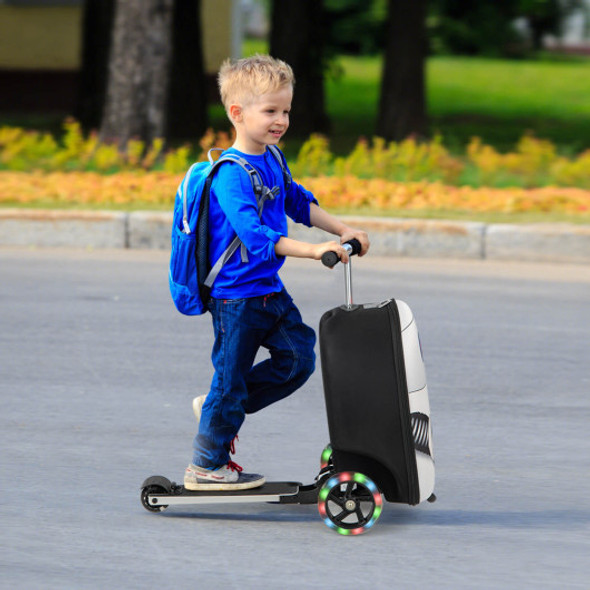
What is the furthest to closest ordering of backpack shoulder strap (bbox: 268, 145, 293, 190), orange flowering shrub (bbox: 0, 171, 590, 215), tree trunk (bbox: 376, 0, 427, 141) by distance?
tree trunk (bbox: 376, 0, 427, 141) < orange flowering shrub (bbox: 0, 171, 590, 215) < backpack shoulder strap (bbox: 268, 145, 293, 190)

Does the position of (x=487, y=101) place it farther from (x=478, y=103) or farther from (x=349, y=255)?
(x=349, y=255)

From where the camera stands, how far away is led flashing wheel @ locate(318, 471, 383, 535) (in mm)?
4316

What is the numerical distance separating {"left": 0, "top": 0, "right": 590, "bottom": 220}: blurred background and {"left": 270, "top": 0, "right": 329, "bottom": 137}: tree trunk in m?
0.02

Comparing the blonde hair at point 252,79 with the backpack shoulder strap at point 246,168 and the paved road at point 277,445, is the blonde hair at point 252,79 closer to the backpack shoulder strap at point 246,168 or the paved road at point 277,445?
the backpack shoulder strap at point 246,168

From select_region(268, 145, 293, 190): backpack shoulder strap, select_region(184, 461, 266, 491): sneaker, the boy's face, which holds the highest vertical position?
the boy's face

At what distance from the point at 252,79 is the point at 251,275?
0.60 meters

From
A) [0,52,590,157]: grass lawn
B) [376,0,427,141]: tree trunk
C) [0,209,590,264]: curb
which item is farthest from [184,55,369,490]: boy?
[376,0,427,141]: tree trunk

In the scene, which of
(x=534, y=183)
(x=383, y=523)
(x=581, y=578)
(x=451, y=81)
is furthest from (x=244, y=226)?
(x=451, y=81)

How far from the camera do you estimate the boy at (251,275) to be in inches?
166

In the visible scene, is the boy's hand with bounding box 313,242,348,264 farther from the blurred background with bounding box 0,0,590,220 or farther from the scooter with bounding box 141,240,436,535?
the blurred background with bounding box 0,0,590,220

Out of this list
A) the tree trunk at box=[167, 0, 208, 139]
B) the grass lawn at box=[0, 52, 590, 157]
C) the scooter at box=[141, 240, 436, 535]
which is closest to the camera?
the scooter at box=[141, 240, 436, 535]

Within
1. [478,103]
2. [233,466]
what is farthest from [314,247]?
[478,103]

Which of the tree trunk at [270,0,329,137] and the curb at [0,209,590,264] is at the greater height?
the tree trunk at [270,0,329,137]

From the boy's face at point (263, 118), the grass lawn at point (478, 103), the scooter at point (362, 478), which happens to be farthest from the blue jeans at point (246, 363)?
the grass lawn at point (478, 103)
